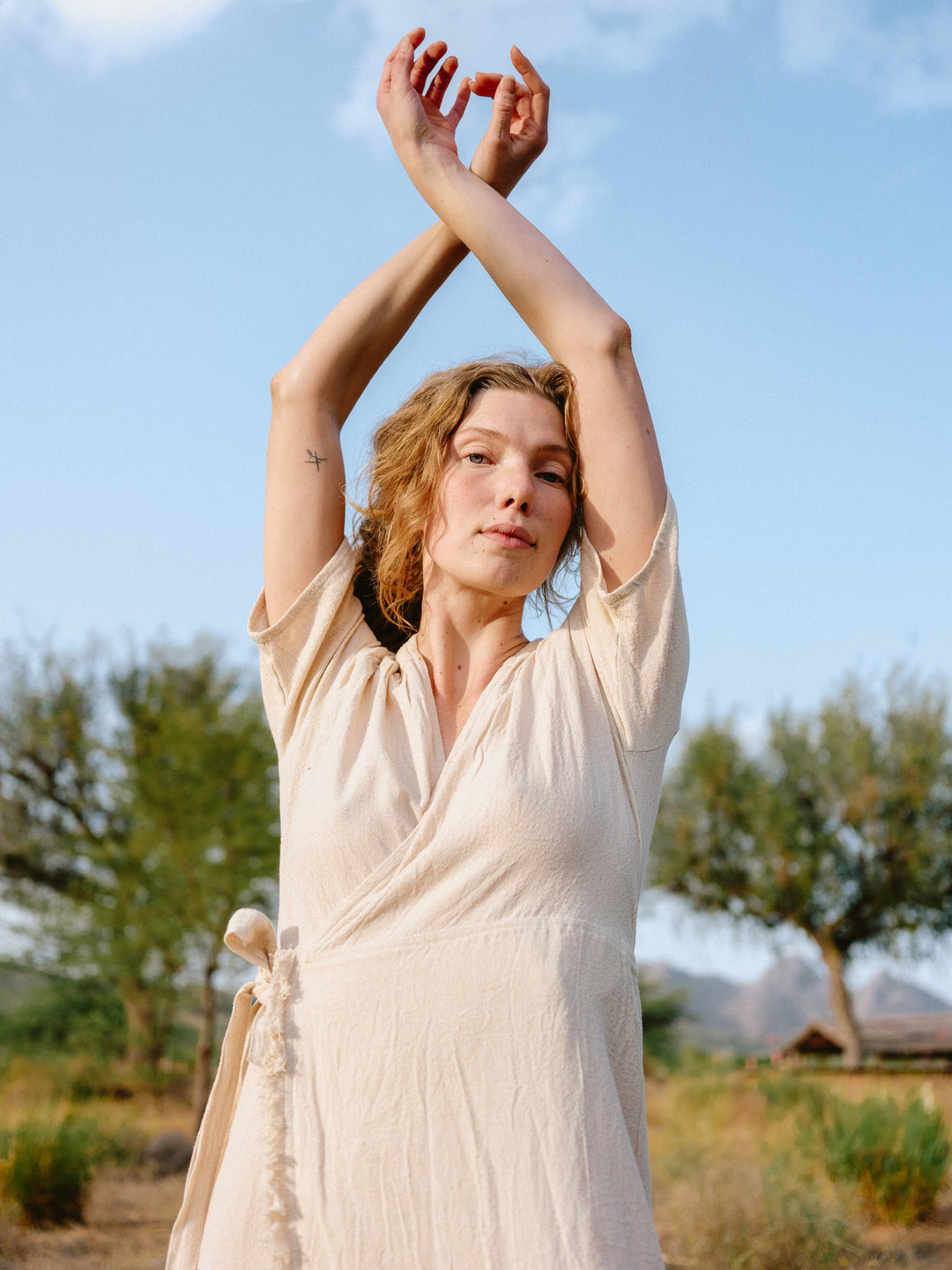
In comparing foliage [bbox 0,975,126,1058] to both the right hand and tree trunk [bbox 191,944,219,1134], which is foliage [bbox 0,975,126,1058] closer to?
tree trunk [bbox 191,944,219,1134]

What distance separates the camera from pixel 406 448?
1829mm

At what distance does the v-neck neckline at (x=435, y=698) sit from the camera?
1.57 m

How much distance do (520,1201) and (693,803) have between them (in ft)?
63.7

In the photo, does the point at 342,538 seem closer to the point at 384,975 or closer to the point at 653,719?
the point at 653,719

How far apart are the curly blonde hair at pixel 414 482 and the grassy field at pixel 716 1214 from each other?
194 inches

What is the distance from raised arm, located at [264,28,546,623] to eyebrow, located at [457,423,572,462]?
0.73 feet

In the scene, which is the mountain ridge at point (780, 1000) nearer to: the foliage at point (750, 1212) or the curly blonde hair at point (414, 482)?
the foliage at point (750, 1212)

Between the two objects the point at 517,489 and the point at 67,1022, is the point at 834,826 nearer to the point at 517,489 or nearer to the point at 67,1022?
the point at 67,1022

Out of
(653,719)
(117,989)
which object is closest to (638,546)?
(653,719)

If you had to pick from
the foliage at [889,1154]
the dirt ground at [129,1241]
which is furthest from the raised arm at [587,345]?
the foliage at [889,1154]

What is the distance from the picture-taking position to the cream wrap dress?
4.33 feet

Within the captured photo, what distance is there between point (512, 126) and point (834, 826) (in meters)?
19.1

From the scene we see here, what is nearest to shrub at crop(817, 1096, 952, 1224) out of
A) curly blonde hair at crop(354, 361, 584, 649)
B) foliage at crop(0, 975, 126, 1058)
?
curly blonde hair at crop(354, 361, 584, 649)

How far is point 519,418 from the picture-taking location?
173cm
